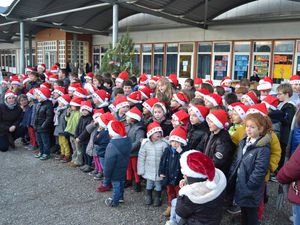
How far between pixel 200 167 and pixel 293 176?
0.81 meters

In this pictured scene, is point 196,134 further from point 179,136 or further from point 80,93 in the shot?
point 80,93

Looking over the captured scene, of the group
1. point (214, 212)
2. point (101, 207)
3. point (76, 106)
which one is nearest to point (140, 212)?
point (101, 207)

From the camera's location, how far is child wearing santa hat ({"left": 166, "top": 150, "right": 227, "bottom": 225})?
248cm

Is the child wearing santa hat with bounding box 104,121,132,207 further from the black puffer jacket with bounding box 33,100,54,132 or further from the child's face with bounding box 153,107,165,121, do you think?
the black puffer jacket with bounding box 33,100,54,132

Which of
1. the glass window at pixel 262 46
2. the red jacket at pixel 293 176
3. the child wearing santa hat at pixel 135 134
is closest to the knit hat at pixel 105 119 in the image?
the child wearing santa hat at pixel 135 134

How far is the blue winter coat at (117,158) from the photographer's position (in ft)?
13.0

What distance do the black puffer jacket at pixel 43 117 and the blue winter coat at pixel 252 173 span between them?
426cm

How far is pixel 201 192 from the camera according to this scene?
8.13 feet

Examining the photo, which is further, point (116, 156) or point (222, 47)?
point (222, 47)

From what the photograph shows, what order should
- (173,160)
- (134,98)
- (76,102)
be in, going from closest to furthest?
(173,160)
(134,98)
(76,102)

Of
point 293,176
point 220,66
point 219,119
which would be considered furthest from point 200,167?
point 220,66

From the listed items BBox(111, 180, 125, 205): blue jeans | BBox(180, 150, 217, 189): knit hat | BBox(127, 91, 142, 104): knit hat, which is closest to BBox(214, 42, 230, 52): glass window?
BBox(127, 91, 142, 104): knit hat

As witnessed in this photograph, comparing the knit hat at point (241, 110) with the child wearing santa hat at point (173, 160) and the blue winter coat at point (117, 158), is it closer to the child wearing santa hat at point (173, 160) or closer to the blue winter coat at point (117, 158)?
the child wearing santa hat at point (173, 160)

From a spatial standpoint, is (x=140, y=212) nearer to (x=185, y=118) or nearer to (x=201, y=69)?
(x=185, y=118)
